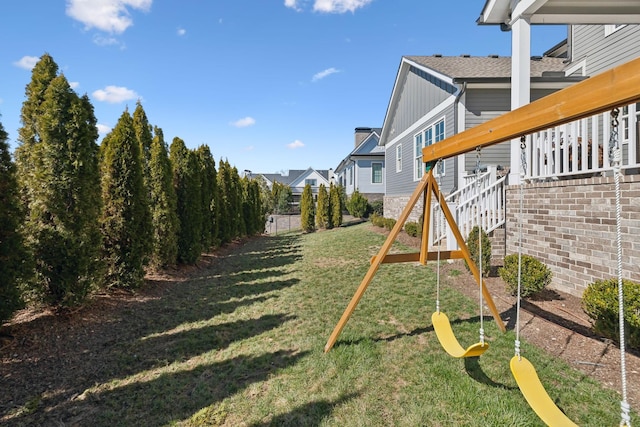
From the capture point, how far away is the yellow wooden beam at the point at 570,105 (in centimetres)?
163

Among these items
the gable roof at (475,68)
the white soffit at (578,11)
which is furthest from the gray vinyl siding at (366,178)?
the white soffit at (578,11)

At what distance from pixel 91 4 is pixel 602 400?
9.77 metres

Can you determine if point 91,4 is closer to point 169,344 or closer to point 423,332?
point 169,344

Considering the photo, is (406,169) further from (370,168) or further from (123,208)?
(370,168)

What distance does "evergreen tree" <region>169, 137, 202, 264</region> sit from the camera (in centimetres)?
848

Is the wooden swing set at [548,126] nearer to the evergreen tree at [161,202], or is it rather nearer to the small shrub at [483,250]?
the small shrub at [483,250]

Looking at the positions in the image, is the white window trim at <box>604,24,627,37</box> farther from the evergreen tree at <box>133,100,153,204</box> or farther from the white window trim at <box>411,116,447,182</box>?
the evergreen tree at <box>133,100,153,204</box>

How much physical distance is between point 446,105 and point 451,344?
28.6 feet

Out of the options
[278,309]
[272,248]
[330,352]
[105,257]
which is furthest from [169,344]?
[272,248]

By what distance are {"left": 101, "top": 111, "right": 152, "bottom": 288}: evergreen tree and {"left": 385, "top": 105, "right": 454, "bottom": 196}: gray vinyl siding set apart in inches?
318

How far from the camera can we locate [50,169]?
450cm

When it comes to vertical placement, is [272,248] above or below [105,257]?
below

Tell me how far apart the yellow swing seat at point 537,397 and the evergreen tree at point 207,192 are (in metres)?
9.22

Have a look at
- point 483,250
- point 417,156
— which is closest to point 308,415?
point 483,250
